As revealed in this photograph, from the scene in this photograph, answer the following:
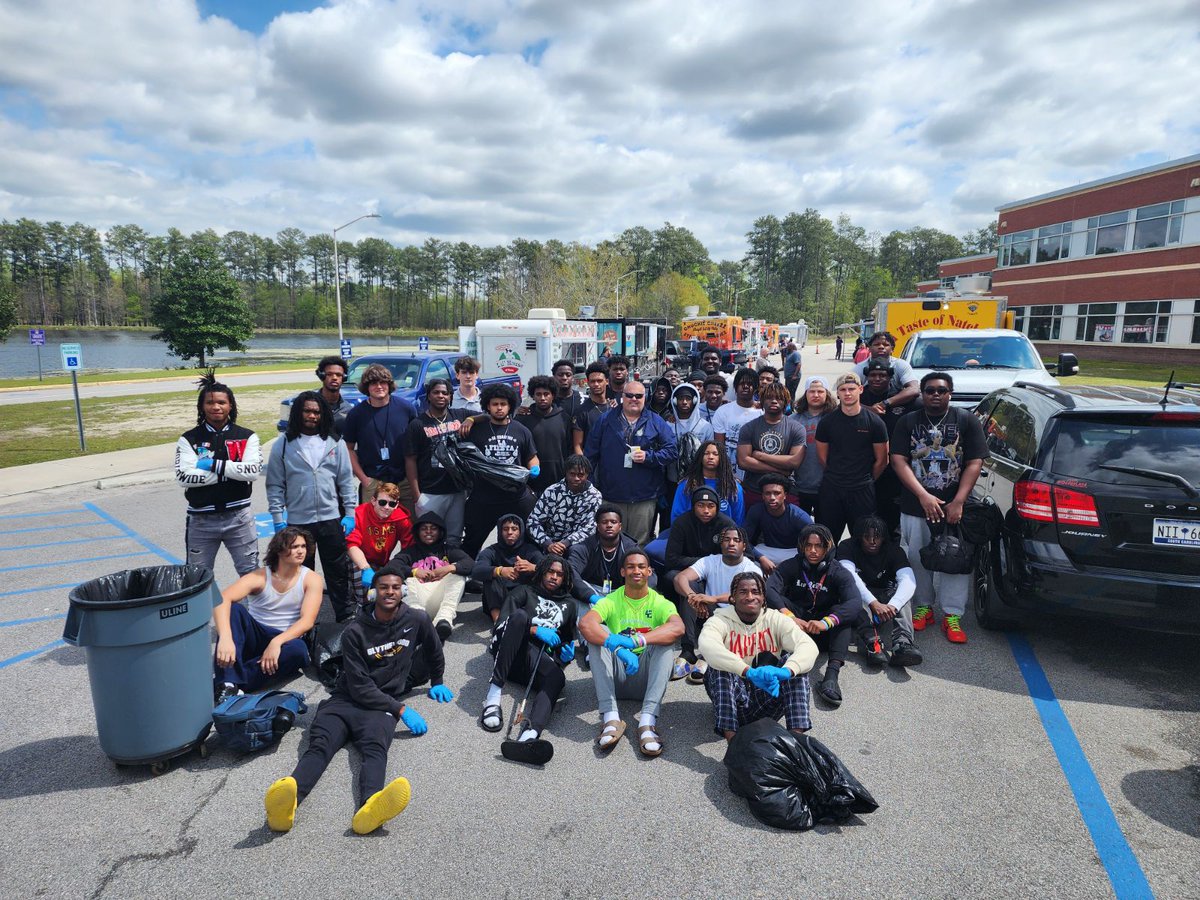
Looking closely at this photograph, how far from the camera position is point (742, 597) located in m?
4.13

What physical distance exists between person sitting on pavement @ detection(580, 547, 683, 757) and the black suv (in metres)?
2.46

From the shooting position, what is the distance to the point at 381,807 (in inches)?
126

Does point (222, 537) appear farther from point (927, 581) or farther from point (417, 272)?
point (417, 272)

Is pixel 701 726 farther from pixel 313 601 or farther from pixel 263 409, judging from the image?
pixel 263 409

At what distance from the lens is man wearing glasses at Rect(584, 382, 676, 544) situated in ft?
A: 19.8

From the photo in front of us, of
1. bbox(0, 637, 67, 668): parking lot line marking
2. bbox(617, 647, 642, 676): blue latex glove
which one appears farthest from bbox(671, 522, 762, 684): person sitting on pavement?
bbox(0, 637, 67, 668): parking lot line marking

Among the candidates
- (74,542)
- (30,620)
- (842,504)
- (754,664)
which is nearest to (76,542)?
(74,542)

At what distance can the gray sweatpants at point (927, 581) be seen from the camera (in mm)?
5309

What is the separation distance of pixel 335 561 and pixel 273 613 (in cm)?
79

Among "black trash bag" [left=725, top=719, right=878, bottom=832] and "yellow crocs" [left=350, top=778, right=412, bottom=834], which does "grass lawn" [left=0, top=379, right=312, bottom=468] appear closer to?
"yellow crocs" [left=350, top=778, right=412, bottom=834]

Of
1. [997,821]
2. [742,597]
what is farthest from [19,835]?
[997,821]

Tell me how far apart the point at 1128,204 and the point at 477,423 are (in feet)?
131

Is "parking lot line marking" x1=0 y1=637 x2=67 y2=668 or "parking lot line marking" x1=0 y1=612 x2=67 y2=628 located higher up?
"parking lot line marking" x1=0 y1=637 x2=67 y2=668

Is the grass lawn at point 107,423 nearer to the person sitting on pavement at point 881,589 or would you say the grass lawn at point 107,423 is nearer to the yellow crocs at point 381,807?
the yellow crocs at point 381,807
